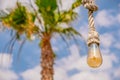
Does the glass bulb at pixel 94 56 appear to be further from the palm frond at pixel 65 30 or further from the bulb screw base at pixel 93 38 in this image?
the palm frond at pixel 65 30

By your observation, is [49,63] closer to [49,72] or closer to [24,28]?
[49,72]

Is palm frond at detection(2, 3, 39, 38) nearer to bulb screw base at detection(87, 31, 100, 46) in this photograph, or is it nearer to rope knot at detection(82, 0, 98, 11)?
rope knot at detection(82, 0, 98, 11)

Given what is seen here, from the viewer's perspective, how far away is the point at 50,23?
43.4 ft

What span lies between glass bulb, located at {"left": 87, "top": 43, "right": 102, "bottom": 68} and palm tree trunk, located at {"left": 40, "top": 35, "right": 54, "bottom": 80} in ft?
20.0

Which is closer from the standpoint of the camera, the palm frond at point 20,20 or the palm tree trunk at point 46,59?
the palm tree trunk at point 46,59

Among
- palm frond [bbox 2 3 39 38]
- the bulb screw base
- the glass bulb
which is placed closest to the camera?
the glass bulb

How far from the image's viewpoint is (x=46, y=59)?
42.0 feet

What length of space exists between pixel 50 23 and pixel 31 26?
0.72 meters

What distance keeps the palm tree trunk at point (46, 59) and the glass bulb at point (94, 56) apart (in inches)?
240

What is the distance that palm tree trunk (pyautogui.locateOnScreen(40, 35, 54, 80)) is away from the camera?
41.2 ft

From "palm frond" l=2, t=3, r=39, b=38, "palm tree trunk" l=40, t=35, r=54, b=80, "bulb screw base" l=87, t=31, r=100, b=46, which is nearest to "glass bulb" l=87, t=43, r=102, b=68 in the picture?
"bulb screw base" l=87, t=31, r=100, b=46

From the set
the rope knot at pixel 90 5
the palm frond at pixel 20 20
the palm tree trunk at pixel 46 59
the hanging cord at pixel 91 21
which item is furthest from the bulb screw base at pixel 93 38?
the palm frond at pixel 20 20

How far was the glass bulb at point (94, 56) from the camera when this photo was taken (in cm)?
634

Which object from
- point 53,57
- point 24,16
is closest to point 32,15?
point 24,16
